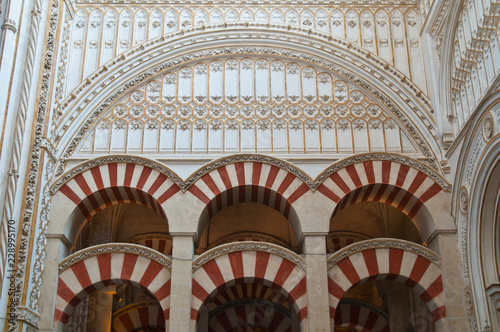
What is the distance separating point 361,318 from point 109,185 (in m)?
5.24

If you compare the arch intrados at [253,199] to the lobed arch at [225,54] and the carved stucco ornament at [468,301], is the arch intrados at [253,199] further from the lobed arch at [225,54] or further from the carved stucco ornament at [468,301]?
the carved stucco ornament at [468,301]

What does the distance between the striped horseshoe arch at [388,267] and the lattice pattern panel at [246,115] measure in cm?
173

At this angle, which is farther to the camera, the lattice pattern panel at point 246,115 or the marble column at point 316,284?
the lattice pattern panel at point 246,115

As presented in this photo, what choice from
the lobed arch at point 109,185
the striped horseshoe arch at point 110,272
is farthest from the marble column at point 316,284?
the lobed arch at point 109,185

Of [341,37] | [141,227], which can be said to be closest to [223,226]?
[141,227]

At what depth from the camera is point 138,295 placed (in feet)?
39.9

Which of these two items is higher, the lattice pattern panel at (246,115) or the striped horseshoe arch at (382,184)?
the lattice pattern panel at (246,115)

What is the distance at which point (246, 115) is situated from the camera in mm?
9945

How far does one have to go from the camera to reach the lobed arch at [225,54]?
31.9 feet

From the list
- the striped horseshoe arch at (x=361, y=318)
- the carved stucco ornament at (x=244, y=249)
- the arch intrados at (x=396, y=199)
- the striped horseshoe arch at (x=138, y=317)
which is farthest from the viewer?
the striped horseshoe arch at (x=138, y=317)

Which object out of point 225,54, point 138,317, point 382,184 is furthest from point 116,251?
point 382,184

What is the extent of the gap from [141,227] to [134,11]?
431cm

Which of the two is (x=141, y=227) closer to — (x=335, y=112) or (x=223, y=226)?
(x=223, y=226)

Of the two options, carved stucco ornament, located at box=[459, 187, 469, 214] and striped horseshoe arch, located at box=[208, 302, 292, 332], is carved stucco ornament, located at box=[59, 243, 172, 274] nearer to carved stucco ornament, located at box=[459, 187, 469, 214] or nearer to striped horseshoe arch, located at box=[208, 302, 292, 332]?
striped horseshoe arch, located at box=[208, 302, 292, 332]
